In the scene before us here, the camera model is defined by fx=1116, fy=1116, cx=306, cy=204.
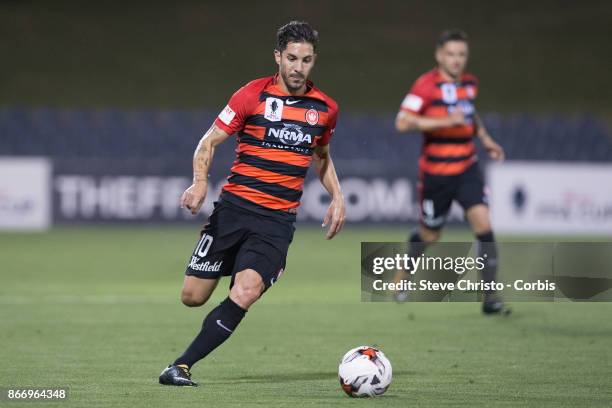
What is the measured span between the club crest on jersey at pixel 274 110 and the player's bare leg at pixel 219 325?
87cm

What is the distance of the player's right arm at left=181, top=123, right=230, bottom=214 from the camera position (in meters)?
5.74

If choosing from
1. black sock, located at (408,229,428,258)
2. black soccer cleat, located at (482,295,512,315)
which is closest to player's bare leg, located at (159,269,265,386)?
black soccer cleat, located at (482,295,512,315)

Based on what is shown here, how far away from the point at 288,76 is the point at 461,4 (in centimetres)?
2340

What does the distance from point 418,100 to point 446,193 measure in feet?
2.82

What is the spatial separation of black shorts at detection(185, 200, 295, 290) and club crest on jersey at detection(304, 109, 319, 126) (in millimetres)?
587

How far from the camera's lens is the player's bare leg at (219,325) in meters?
5.93

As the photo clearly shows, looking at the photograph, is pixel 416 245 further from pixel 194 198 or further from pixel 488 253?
pixel 194 198

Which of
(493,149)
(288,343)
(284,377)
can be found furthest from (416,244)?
(284,377)

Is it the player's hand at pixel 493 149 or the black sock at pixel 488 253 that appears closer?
the black sock at pixel 488 253

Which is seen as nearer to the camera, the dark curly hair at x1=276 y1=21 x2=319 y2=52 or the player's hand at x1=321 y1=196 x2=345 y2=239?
the dark curly hair at x1=276 y1=21 x2=319 y2=52

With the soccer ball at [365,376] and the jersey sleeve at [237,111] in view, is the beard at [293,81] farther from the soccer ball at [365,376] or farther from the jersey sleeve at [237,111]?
the soccer ball at [365,376]

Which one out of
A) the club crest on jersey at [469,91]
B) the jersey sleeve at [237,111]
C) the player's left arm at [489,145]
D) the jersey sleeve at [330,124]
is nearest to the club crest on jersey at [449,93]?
the club crest on jersey at [469,91]

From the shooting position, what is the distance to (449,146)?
9922mm

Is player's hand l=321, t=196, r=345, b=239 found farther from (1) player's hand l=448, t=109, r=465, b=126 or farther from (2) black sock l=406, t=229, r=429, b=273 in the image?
(2) black sock l=406, t=229, r=429, b=273
